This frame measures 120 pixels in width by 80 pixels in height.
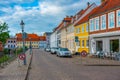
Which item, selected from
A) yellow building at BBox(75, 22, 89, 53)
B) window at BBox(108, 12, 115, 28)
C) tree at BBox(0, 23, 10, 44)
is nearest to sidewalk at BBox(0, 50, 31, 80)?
window at BBox(108, 12, 115, 28)

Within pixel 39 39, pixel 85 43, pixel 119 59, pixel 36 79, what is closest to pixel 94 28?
pixel 85 43

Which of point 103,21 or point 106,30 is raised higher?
point 103,21

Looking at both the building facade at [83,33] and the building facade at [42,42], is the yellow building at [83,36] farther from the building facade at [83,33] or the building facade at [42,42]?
the building facade at [42,42]

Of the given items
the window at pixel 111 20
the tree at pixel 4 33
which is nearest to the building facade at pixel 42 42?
the tree at pixel 4 33

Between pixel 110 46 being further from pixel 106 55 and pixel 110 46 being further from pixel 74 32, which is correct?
pixel 74 32

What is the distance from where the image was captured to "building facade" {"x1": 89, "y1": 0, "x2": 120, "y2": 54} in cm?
3347

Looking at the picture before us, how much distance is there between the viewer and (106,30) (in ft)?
120

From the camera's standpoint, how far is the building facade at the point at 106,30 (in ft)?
110

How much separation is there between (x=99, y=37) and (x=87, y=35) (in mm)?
7365

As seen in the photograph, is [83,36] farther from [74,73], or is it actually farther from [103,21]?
[74,73]

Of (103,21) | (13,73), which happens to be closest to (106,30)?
(103,21)

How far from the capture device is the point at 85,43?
4750 cm

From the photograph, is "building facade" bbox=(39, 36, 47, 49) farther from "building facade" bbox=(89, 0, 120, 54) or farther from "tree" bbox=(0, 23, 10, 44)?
"building facade" bbox=(89, 0, 120, 54)

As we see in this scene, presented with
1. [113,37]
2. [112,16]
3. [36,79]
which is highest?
[112,16]
